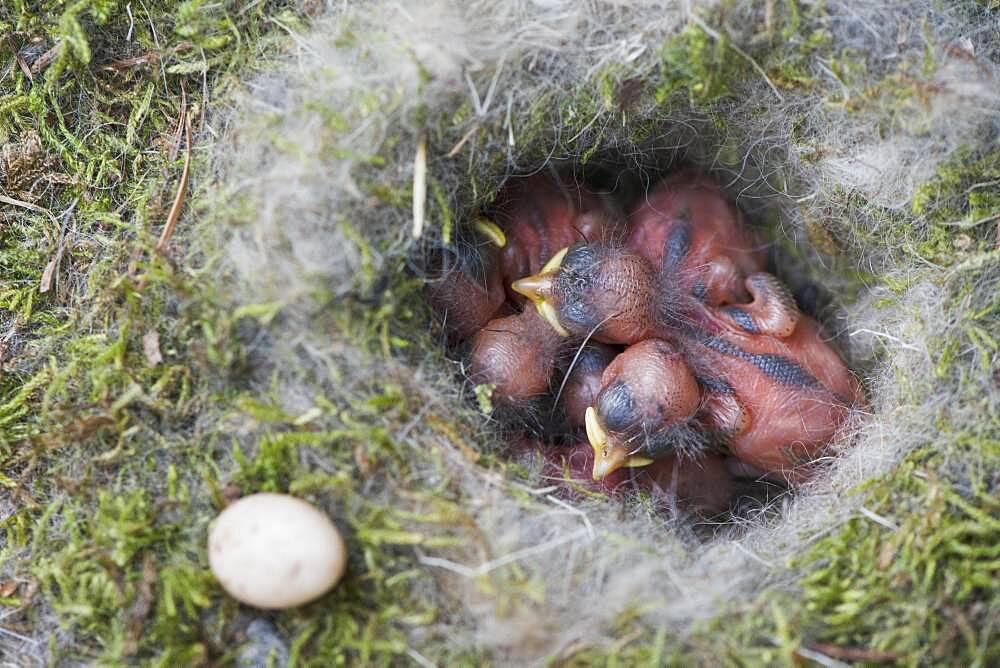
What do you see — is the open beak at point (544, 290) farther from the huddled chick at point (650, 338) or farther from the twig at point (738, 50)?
the twig at point (738, 50)

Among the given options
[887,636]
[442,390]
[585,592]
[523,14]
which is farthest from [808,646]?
[523,14]

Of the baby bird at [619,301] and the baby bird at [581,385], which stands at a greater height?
the baby bird at [619,301]

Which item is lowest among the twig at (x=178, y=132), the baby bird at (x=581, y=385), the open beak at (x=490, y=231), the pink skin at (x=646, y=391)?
the baby bird at (x=581, y=385)

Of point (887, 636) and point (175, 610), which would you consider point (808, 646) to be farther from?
point (175, 610)

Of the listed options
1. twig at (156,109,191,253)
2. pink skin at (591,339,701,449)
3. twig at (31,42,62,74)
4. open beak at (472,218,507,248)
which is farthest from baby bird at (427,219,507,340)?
twig at (31,42,62,74)

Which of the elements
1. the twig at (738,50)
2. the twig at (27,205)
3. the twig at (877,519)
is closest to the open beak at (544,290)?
the twig at (738,50)

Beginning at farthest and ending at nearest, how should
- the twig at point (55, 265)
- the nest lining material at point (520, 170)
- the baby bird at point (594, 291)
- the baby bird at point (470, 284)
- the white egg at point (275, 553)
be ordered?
the baby bird at point (594, 291)
the baby bird at point (470, 284)
the twig at point (55, 265)
the nest lining material at point (520, 170)
the white egg at point (275, 553)

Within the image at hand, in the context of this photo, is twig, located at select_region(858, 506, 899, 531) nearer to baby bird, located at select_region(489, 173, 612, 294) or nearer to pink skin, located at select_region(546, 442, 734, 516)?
Result: pink skin, located at select_region(546, 442, 734, 516)
